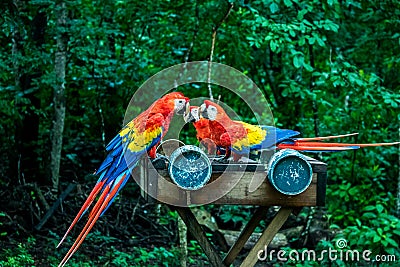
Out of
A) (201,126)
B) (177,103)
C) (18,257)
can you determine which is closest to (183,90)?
A: (18,257)

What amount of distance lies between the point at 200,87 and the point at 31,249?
280 cm

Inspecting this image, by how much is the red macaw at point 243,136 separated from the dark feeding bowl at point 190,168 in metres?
0.27

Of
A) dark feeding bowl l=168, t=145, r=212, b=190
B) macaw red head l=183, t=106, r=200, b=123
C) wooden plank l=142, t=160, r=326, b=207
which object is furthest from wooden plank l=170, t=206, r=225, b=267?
macaw red head l=183, t=106, r=200, b=123

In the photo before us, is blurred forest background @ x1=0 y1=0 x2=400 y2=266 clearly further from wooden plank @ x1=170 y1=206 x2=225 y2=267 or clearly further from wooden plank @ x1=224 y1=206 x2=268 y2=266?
wooden plank @ x1=170 y1=206 x2=225 y2=267

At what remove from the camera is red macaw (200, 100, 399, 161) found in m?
2.91

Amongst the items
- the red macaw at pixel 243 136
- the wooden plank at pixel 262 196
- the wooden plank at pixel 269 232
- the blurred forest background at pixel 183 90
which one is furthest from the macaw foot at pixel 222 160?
the blurred forest background at pixel 183 90

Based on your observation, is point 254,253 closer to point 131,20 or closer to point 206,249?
point 206,249

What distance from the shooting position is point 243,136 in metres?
2.92

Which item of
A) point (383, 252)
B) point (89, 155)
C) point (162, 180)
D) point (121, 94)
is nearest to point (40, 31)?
point (121, 94)

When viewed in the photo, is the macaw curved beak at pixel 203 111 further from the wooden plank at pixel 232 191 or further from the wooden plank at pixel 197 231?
the wooden plank at pixel 197 231

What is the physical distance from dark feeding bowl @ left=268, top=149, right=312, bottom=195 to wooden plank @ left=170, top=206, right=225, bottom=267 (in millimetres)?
546

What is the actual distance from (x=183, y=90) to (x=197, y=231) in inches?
134

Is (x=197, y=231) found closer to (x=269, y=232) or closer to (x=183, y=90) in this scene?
(x=269, y=232)

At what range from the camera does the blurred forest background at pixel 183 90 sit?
16.8 feet
